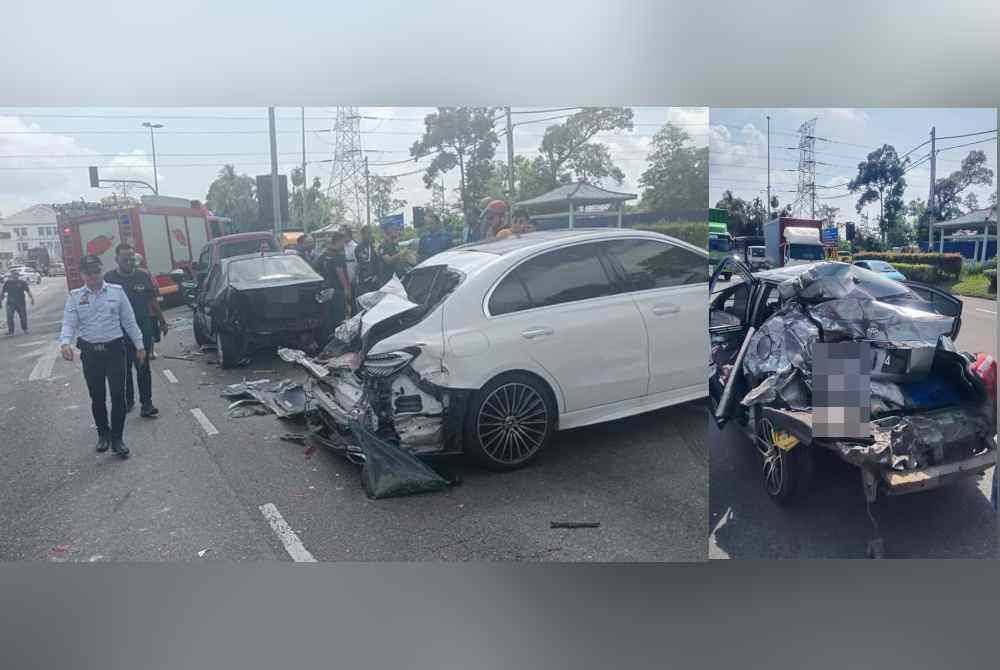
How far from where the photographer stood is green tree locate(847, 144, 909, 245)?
381 centimetres

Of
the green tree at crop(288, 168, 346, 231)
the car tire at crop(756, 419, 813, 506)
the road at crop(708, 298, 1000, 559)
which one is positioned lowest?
the road at crop(708, 298, 1000, 559)

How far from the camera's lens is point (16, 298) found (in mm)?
A: 3959

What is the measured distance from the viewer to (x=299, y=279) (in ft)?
12.8

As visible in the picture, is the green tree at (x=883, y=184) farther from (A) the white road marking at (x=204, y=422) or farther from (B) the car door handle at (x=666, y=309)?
(A) the white road marking at (x=204, y=422)

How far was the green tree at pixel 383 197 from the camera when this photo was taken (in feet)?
12.4

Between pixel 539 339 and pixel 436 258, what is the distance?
699mm

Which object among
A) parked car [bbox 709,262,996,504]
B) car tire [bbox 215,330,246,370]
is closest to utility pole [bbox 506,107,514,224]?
parked car [bbox 709,262,996,504]

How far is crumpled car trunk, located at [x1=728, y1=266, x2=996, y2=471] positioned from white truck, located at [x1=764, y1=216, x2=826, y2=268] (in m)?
0.11

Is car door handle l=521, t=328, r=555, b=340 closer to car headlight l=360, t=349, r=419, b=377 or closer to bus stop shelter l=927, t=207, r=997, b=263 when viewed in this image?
car headlight l=360, t=349, r=419, b=377

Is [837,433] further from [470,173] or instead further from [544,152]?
[470,173]

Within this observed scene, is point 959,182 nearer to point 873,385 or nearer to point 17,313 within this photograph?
point 873,385
